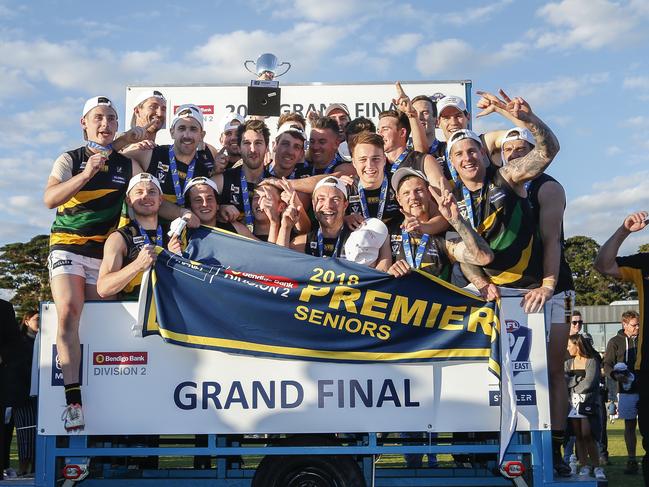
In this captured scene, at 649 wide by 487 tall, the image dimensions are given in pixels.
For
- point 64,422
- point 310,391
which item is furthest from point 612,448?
point 64,422

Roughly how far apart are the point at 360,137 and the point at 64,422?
11.1 ft

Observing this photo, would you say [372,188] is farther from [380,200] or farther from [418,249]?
[418,249]

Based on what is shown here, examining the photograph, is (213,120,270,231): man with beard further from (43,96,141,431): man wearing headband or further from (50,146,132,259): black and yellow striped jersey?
(50,146,132,259): black and yellow striped jersey

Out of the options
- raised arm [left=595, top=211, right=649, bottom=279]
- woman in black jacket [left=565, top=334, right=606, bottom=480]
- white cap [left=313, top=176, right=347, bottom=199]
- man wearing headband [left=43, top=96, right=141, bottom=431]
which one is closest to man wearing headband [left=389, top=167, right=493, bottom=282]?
white cap [left=313, top=176, right=347, bottom=199]

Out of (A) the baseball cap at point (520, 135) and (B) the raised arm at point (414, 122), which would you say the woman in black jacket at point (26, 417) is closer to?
(B) the raised arm at point (414, 122)

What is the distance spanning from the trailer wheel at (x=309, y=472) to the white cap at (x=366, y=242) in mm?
1528

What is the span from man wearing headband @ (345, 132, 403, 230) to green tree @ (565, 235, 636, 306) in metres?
60.9

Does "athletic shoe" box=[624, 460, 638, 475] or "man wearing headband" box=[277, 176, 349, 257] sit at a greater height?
"man wearing headband" box=[277, 176, 349, 257]

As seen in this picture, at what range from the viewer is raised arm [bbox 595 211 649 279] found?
6.10 m

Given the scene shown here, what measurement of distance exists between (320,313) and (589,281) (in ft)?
217


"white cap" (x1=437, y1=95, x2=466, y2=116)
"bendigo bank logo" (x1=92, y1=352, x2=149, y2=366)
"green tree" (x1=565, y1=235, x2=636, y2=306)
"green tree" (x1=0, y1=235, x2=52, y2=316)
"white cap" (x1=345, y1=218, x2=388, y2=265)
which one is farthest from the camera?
"green tree" (x1=565, y1=235, x2=636, y2=306)

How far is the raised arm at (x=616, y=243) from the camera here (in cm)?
610

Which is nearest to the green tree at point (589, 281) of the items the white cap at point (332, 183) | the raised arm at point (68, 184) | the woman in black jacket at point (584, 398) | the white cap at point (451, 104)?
the woman in black jacket at point (584, 398)

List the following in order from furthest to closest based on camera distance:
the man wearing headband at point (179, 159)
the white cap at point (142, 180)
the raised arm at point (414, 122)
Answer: the raised arm at point (414, 122), the man wearing headband at point (179, 159), the white cap at point (142, 180)
